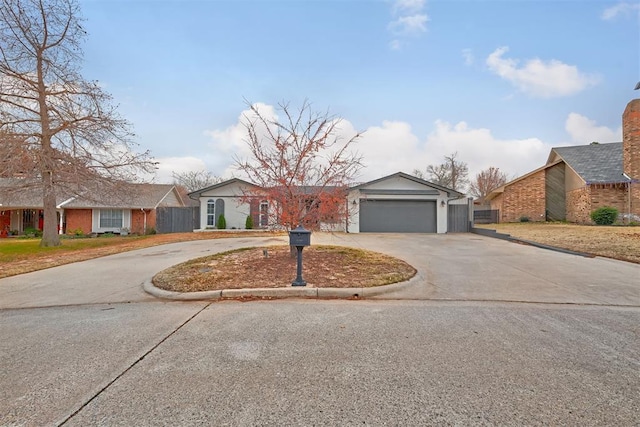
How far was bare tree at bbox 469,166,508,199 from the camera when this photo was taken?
1949 inches

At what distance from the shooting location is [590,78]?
12102 millimetres

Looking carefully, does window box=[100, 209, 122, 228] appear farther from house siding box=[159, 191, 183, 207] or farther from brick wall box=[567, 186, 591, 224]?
brick wall box=[567, 186, 591, 224]

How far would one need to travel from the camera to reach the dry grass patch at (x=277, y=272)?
5617mm

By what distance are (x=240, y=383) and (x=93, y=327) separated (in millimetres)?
2678

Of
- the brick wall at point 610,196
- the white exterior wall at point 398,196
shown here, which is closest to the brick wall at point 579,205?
the brick wall at point 610,196

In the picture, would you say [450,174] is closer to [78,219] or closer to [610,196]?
[610,196]

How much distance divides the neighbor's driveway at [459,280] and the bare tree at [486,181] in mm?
→ 44848

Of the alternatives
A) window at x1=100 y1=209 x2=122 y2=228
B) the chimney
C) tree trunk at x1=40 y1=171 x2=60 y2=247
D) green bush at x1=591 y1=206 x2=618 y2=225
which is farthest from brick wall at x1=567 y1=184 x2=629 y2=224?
window at x1=100 y1=209 x2=122 y2=228

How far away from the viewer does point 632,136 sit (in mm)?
19219

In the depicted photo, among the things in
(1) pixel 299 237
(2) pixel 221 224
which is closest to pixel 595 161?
(1) pixel 299 237

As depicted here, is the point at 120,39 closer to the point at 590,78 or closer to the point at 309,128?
the point at 309,128

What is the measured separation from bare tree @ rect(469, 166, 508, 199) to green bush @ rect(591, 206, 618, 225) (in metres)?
30.7

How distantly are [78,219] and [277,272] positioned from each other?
24405mm

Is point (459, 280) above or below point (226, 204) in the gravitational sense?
below
